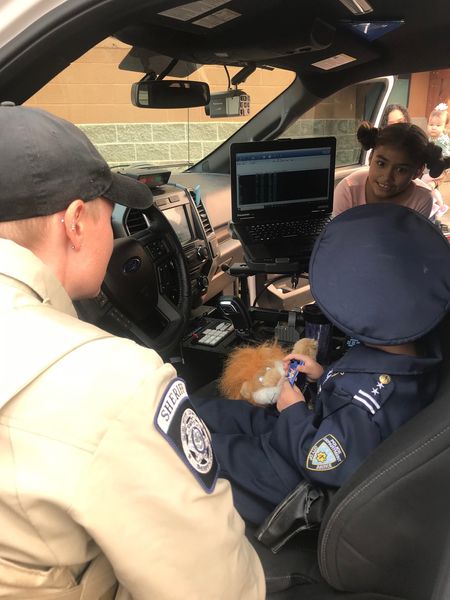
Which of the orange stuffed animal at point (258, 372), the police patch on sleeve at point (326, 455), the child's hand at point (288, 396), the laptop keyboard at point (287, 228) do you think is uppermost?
the laptop keyboard at point (287, 228)

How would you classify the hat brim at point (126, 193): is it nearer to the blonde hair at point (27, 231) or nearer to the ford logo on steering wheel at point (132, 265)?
the blonde hair at point (27, 231)

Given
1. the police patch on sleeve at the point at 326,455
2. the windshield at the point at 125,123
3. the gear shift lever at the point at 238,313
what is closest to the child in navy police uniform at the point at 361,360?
the police patch on sleeve at the point at 326,455

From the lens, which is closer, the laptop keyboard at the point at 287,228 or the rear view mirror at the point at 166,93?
the rear view mirror at the point at 166,93

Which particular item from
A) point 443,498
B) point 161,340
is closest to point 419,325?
point 443,498

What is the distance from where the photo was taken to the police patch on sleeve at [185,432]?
26.4 inches

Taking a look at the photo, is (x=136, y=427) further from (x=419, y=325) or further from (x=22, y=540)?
(x=419, y=325)

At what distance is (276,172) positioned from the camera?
7.82ft

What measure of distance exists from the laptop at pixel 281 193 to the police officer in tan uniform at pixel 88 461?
1553 mm

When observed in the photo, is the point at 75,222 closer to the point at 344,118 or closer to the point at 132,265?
the point at 132,265

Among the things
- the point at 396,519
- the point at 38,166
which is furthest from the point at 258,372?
the point at 38,166

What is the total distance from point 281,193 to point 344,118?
2197 millimetres

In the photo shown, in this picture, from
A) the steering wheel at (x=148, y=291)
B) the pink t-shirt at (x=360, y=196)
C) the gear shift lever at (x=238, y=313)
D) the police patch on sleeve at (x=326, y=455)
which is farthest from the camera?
the pink t-shirt at (x=360, y=196)

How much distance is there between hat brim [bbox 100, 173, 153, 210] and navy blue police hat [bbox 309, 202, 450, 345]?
1.66 ft

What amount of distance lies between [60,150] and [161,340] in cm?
129
